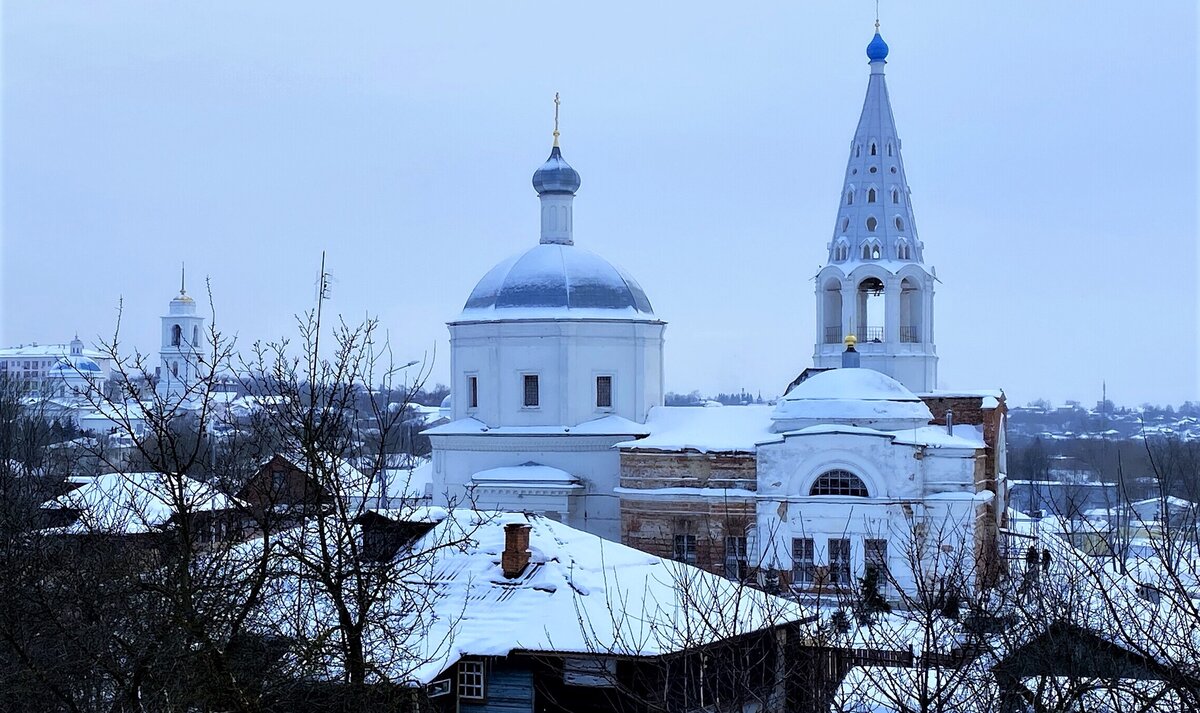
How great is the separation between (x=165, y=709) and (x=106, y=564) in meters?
1.58

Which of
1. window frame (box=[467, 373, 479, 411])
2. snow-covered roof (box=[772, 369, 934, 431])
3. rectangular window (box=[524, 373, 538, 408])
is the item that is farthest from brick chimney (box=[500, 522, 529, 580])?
window frame (box=[467, 373, 479, 411])

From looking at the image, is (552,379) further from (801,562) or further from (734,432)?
(801,562)

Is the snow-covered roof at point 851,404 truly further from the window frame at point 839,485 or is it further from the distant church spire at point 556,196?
the distant church spire at point 556,196

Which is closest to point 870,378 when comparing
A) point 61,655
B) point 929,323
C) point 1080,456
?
point 929,323

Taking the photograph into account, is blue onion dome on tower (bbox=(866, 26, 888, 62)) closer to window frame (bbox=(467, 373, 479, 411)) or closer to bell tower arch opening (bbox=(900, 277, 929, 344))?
bell tower arch opening (bbox=(900, 277, 929, 344))

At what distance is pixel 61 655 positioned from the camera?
11008 mm

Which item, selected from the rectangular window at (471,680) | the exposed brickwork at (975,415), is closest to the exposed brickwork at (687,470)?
the exposed brickwork at (975,415)

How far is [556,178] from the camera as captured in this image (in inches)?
1270

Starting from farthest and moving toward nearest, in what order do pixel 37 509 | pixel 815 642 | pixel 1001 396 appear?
pixel 1001 396
pixel 37 509
pixel 815 642

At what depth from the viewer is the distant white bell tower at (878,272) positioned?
32.8m

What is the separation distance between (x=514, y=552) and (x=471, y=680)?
168 cm

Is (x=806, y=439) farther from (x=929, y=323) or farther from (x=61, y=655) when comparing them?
(x=61, y=655)

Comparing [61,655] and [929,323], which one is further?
[929,323]

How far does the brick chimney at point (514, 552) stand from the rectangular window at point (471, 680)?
1.42 m
